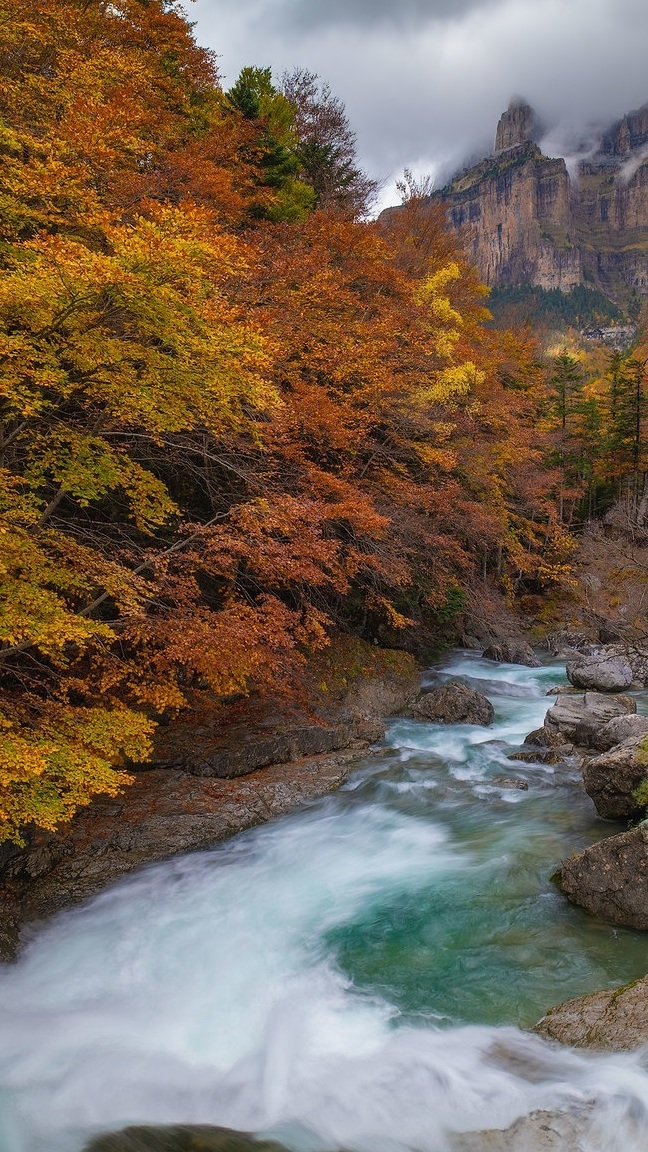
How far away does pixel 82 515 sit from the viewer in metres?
10.2

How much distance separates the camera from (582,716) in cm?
1215

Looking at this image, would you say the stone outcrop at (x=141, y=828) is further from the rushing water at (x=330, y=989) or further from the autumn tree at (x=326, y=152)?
the autumn tree at (x=326, y=152)

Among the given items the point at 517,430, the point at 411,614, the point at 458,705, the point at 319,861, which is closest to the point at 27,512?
the point at 319,861

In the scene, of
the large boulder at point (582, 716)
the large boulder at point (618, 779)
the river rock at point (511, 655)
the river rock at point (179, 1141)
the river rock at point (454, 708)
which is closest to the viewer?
the river rock at point (179, 1141)

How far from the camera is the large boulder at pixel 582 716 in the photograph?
11547mm

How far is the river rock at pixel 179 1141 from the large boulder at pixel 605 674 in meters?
14.0

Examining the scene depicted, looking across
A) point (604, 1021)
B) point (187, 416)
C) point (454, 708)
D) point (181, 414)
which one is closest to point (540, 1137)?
point (604, 1021)

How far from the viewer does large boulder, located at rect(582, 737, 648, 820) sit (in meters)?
8.06

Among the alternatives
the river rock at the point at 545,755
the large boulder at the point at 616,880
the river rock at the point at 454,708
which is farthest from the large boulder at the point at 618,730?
the large boulder at the point at 616,880

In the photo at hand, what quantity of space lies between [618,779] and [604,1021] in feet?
12.2

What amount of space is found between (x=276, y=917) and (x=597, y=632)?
20150mm

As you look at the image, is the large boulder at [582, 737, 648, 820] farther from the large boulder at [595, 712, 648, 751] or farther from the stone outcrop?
the stone outcrop

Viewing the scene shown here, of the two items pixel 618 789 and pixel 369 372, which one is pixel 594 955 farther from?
pixel 369 372

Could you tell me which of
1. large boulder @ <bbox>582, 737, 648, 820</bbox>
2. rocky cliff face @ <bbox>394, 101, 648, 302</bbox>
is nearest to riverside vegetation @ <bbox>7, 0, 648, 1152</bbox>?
large boulder @ <bbox>582, 737, 648, 820</bbox>
